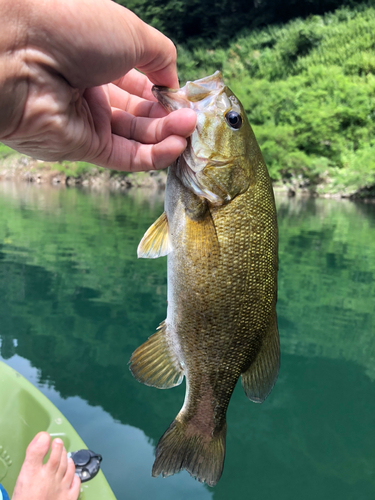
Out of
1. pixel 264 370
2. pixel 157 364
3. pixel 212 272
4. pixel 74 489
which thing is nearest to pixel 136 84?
pixel 212 272

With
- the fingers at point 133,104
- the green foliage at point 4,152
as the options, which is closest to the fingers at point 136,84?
the fingers at point 133,104

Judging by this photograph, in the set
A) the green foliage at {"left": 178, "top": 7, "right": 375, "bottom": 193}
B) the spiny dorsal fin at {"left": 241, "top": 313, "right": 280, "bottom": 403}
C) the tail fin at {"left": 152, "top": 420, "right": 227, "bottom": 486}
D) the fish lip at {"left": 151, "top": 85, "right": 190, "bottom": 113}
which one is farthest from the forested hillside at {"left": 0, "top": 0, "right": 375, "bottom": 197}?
the tail fin at {"left": 152, "top": 420, "right": 227, "bottom": 486}

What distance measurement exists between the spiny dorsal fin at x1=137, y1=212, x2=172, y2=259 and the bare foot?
4.30ft

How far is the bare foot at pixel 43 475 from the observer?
2193 millimetres

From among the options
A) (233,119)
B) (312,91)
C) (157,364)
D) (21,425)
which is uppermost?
(233,119)

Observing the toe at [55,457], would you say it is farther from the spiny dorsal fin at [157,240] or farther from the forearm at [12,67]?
the forearm at [12,67]

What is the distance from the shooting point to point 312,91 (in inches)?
1554

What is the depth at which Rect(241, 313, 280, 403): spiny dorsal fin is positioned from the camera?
180cm

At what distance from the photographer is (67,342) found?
7.09 metres

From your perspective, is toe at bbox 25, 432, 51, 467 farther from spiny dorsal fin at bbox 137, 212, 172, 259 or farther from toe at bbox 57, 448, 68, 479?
Answer: spiny dorsal fin at bbox 137, 212, 172, 259

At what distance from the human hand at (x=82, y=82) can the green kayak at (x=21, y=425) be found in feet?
7.28

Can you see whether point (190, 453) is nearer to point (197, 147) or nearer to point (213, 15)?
point (197, 147)

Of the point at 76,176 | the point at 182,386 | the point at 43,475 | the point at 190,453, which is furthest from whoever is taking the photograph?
the point at 76,176

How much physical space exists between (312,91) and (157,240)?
139ft
